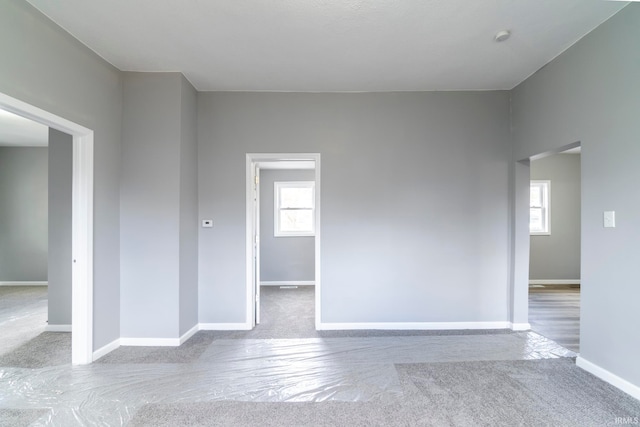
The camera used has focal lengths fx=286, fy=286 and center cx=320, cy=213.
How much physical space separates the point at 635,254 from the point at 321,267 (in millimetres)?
2652

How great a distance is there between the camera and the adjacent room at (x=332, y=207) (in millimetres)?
2072

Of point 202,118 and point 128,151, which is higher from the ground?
point 202,118

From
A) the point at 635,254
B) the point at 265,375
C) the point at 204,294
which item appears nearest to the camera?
the point at 635,254

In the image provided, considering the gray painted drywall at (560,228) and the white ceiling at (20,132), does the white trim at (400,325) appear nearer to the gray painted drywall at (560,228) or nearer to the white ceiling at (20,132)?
the gray painted drywall at (560,228)

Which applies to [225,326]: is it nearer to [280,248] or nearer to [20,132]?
[280,248]

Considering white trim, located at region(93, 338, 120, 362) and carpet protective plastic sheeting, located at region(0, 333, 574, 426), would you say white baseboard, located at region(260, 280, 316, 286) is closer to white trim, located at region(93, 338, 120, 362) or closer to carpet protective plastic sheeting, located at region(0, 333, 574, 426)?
carpet protective plastic sheeting, located at region(0, 333, 574, 426)

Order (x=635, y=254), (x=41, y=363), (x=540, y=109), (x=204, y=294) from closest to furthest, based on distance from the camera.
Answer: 1. (x=635, y=254)
2. (x=41, y=363)
3. (x=540, y=109)
4. (x=204, y=294)

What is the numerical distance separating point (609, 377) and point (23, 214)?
8.93 metres

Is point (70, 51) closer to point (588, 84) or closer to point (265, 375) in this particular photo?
point (265, 375)

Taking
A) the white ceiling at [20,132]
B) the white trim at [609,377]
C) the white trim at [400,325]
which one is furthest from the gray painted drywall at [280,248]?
the white trim at [609,377]

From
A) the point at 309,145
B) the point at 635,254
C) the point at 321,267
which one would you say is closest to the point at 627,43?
the point at 635,254

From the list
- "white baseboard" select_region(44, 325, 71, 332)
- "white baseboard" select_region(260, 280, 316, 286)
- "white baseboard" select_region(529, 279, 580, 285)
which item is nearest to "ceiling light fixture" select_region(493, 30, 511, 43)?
"white baseboard" select_region(260, 280, 316, 286)

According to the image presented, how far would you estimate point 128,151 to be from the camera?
2979 millimetres

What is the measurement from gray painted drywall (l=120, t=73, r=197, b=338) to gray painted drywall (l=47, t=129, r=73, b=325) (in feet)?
3.24
